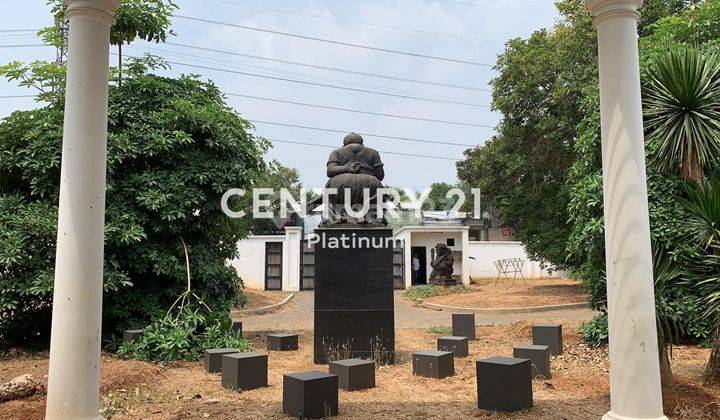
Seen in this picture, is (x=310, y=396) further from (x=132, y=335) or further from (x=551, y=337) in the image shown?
(x=551, y=337)

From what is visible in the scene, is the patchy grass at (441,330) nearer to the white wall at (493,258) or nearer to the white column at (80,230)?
the white column at (80,230)

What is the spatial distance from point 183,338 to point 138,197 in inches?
98.8

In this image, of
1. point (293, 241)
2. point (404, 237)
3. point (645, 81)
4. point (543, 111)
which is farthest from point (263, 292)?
point (645, 81)

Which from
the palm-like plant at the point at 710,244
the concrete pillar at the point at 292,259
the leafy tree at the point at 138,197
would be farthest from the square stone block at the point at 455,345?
the concrete pillar at the point at 292,259

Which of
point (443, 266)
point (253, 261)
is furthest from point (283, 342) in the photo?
point (443, 266)

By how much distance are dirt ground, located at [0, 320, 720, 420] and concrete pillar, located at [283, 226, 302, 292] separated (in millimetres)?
16002

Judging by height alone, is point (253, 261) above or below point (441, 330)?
above

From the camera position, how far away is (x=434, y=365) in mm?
7102

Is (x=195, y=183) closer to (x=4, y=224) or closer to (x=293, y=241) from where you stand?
(x=4, y=224)

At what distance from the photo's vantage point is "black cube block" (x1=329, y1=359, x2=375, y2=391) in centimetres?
633

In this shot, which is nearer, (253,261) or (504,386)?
(504,386)

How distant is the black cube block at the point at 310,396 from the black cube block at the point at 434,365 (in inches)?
87.0

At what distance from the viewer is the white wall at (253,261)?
24.7m

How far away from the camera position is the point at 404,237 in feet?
86.5
